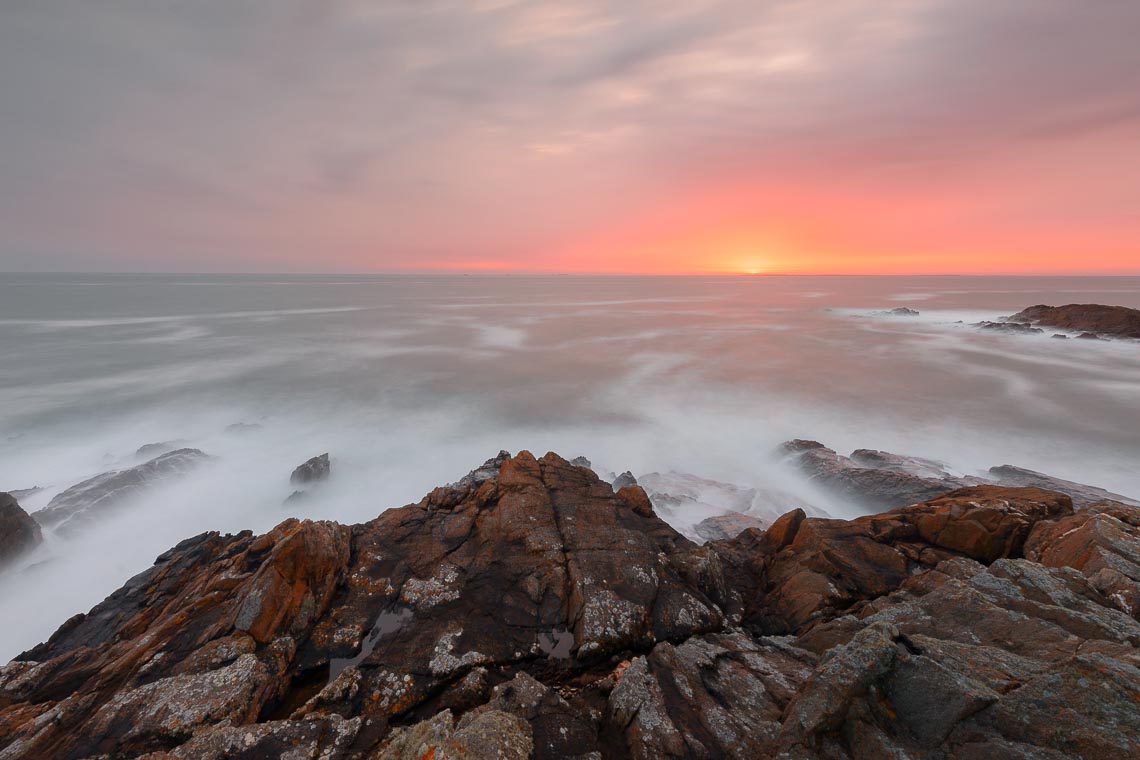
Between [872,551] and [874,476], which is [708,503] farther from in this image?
[872,551]

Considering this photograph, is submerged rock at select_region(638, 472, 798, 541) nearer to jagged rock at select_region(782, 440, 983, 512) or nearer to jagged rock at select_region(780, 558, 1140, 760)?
jagged rock at select_region(782, 440, 983, 512)

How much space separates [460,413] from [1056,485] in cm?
3163

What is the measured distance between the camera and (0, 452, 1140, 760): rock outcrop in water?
223 inches

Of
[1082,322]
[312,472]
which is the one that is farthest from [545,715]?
[1082,322]

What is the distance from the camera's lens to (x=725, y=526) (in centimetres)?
1623

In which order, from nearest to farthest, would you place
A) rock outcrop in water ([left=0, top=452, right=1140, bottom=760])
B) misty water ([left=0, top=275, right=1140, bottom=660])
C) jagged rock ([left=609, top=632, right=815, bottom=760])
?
rock outcrop in water ([left=0, top=452, right=1140, bottom=760])
jagged rock ([left=609, top=632, right=815, bottom=760])
misty water ([left=0, top=275, right=1140, bottom=660])

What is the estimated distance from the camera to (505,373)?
43094 mm

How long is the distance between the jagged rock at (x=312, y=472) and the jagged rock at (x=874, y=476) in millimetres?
24373

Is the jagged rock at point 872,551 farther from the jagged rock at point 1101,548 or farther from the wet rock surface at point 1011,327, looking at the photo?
the wet rock surface at point 1011,327

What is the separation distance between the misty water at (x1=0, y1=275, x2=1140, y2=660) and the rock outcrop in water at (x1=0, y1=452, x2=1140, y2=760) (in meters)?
8.36

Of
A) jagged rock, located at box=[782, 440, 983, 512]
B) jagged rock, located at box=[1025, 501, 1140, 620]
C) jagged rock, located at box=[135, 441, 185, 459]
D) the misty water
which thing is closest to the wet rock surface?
the misty water

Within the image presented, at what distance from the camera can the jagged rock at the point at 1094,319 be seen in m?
56.1

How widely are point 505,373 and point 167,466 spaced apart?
26113 mm

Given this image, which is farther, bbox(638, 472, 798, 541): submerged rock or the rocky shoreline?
the rocky shoreline
